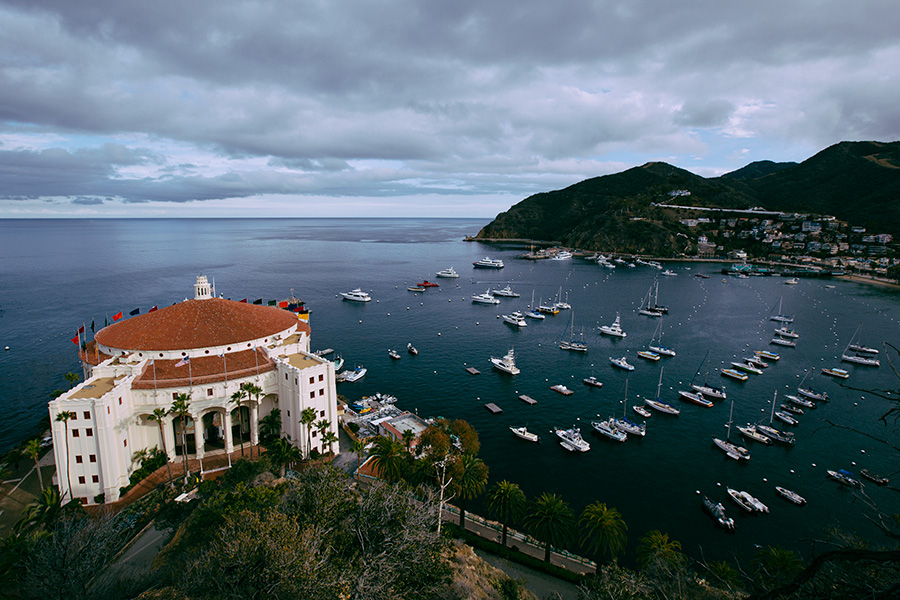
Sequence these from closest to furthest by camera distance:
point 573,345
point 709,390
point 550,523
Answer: point 550,523 < point 709,390 < point 573,345

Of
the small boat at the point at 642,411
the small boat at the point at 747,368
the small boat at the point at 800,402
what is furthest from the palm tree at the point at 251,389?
the small boat at the point at 747,368

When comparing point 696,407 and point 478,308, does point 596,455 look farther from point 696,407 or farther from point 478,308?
point 478,308

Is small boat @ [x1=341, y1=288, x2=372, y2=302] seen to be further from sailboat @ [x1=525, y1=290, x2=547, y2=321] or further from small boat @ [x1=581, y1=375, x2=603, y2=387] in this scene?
small boat @ [x1=581, y1=375, x2=603, y2=387]

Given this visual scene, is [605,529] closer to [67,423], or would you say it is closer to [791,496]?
[791,496]

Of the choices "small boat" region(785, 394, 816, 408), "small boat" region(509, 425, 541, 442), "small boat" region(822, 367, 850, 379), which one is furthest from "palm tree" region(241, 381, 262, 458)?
"small boat" region(822, 367, 850, 379)

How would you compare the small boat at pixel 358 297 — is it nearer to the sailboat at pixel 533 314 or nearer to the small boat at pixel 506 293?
the small boat at pixel 506 293

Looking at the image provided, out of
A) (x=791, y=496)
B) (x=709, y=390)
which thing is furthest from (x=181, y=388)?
(x=709, y=390)
